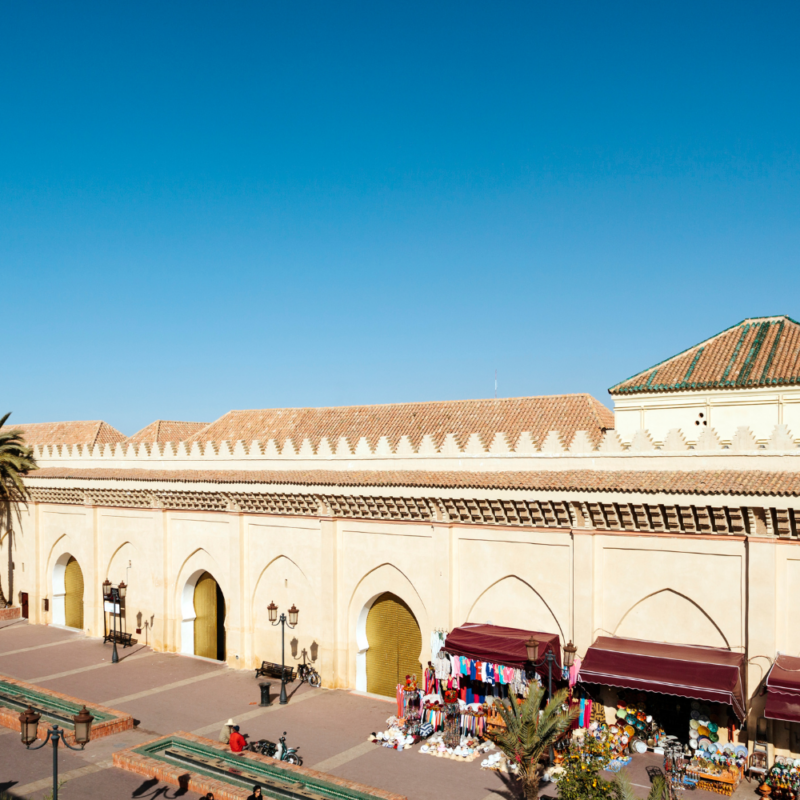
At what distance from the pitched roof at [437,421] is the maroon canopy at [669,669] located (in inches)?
258

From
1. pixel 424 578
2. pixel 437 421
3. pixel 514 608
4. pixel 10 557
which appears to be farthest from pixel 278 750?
pixel 10 557

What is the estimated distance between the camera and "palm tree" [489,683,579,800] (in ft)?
39.2

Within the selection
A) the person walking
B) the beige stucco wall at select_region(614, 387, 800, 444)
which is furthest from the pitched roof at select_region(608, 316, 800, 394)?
the person walking

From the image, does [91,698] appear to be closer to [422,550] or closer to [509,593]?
[422,550]

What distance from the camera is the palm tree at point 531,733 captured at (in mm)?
11938

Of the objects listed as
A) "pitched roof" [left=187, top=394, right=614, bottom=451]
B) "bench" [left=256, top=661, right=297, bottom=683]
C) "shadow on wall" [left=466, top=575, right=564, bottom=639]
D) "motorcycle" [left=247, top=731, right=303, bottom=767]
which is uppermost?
"pitched roof" [left=187, top=394, right=614, bottom=451]

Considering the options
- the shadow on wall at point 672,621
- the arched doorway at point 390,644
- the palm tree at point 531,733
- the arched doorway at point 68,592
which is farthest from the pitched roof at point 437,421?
the palm tree at point 531,733

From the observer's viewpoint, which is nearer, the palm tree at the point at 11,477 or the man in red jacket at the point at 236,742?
the man in red jacket at the point at 236,742

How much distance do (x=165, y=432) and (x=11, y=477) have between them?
22.7 ft

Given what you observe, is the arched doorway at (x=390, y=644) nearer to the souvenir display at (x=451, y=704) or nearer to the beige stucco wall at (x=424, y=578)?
the beige stucco wall at (x=424, y=578)

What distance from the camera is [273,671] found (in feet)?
61.5

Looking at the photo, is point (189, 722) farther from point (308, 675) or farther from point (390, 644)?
point (390, 644)

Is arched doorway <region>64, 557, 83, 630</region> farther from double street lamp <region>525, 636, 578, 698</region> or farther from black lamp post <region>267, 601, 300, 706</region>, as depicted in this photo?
double street lamp <region>525, 636, 578, 698</region>

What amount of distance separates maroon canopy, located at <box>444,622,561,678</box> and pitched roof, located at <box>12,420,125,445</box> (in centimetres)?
2165
